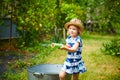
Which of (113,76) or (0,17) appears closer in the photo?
(113,76)

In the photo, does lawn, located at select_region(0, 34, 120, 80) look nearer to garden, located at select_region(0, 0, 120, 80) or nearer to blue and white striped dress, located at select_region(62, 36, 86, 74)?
garden, located at select_region(0, 0, 120, 80)

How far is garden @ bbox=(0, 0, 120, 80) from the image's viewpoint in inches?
287

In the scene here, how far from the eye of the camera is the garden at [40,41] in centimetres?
728

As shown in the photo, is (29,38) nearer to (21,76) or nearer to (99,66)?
(99,66)

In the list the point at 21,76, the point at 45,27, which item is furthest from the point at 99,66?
the point at 45,27

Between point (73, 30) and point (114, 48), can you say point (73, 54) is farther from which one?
point (114, 48)

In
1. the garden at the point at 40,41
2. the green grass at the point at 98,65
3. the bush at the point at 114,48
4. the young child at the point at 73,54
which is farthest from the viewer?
the bush at the point at 114,48

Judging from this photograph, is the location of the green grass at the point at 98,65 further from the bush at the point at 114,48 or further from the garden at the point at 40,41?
the bush at the point at 114,48

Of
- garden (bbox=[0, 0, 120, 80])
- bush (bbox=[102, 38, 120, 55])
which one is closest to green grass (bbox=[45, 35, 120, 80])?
garden (bbox=[0, 0, 120, 80])

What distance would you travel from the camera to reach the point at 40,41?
39.3 feet

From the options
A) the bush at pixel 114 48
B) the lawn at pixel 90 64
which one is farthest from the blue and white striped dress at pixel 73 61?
the bush at pixel 114 48

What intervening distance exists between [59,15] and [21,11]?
4879 millimetres

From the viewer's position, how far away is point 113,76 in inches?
271

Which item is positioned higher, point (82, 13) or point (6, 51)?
point (82, 13)
